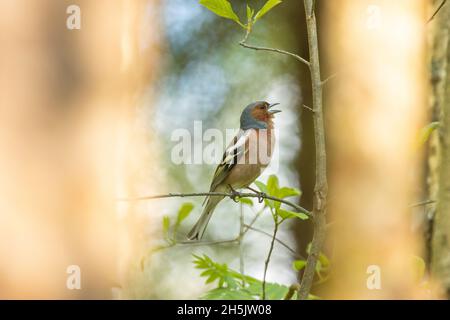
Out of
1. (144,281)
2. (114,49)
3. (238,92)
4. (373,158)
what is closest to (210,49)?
(238,92)

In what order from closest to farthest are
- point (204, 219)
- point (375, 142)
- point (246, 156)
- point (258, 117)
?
point (375, 142) < point (204, 219) < point (246, 156) < point (258, 117)

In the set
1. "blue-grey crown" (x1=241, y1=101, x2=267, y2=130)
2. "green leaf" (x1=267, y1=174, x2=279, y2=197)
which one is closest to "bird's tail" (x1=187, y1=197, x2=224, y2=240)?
"blue-grey crown" (x1=241, y1=101, x2=267, y2=130)

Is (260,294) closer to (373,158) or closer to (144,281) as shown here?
(373,158)

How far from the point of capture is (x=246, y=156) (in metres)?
4.52

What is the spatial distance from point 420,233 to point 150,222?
3.37 meters

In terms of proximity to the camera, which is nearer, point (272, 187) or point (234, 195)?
point (272, 187)

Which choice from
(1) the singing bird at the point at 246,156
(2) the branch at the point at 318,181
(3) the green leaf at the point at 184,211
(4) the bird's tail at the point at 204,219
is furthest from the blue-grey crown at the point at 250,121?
(2) the branch at the point at 318,181

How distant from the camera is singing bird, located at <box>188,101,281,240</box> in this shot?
443cm

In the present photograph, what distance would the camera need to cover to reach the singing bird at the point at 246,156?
4434 mm

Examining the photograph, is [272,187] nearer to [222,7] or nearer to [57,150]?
[222,7]

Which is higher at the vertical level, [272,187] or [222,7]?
[222,7]

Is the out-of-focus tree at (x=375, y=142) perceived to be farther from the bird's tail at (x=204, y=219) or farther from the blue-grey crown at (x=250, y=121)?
the bird's tail at (x=204, y=219)

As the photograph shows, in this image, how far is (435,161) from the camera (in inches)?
158

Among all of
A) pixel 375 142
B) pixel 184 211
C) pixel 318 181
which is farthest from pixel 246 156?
pixel 318 181
